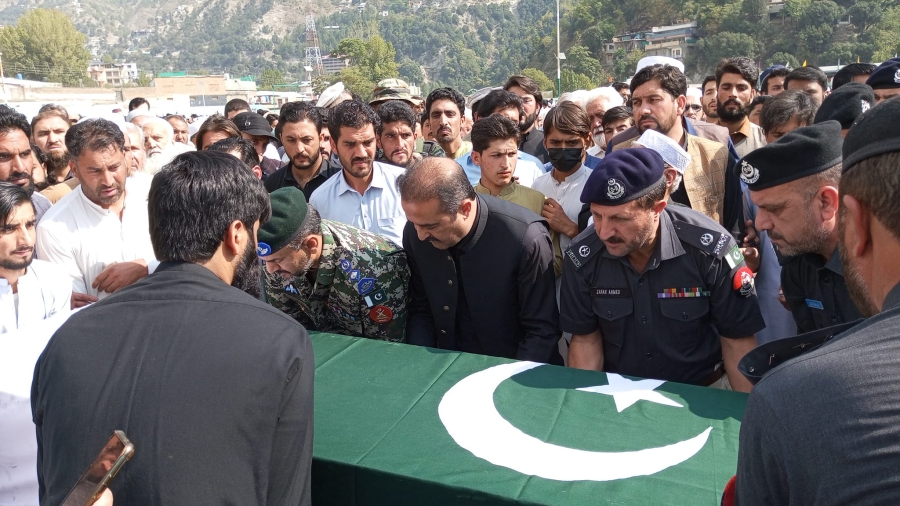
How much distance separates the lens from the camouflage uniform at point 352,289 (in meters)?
2.94

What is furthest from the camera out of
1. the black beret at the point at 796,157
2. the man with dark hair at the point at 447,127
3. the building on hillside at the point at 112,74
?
the building on hillside at the point at 112,74

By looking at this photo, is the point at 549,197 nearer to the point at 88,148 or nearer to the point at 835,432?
the point at 88,148

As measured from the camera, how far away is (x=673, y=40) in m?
82.0

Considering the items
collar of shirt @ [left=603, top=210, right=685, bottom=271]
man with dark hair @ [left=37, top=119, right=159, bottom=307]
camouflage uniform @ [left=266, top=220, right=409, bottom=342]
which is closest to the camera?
collar of shirt @ [left=603, top=210, right=685, bottom=271]

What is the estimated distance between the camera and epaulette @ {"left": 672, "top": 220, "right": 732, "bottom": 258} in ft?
8.20

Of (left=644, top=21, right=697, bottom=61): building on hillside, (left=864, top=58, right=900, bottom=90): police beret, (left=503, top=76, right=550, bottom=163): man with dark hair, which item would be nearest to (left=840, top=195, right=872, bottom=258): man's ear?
(left=864, top=58, right=900, bottom=90): police beret

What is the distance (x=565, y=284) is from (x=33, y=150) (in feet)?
12.8

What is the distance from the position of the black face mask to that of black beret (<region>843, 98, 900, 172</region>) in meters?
2.75

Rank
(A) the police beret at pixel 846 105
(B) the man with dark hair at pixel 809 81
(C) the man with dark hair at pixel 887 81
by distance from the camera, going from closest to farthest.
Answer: (A) the police beret at pixel 846 105
(C) the man with dark hair at pixel 887 81
(B) the man with dark hair at pixel 809 81

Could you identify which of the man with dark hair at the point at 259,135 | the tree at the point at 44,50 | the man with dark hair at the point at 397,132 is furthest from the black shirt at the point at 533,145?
the tree at the point at 44,50

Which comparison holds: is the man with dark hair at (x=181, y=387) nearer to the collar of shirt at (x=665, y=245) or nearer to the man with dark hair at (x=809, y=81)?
the collar of shirt at (x=665, y=245)

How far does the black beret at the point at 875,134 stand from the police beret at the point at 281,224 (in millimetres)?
2073

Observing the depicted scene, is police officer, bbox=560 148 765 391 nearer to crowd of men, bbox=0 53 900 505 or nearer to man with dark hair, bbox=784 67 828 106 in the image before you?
crowd of men, bbox=0 53 900 505

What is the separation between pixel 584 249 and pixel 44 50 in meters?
134
